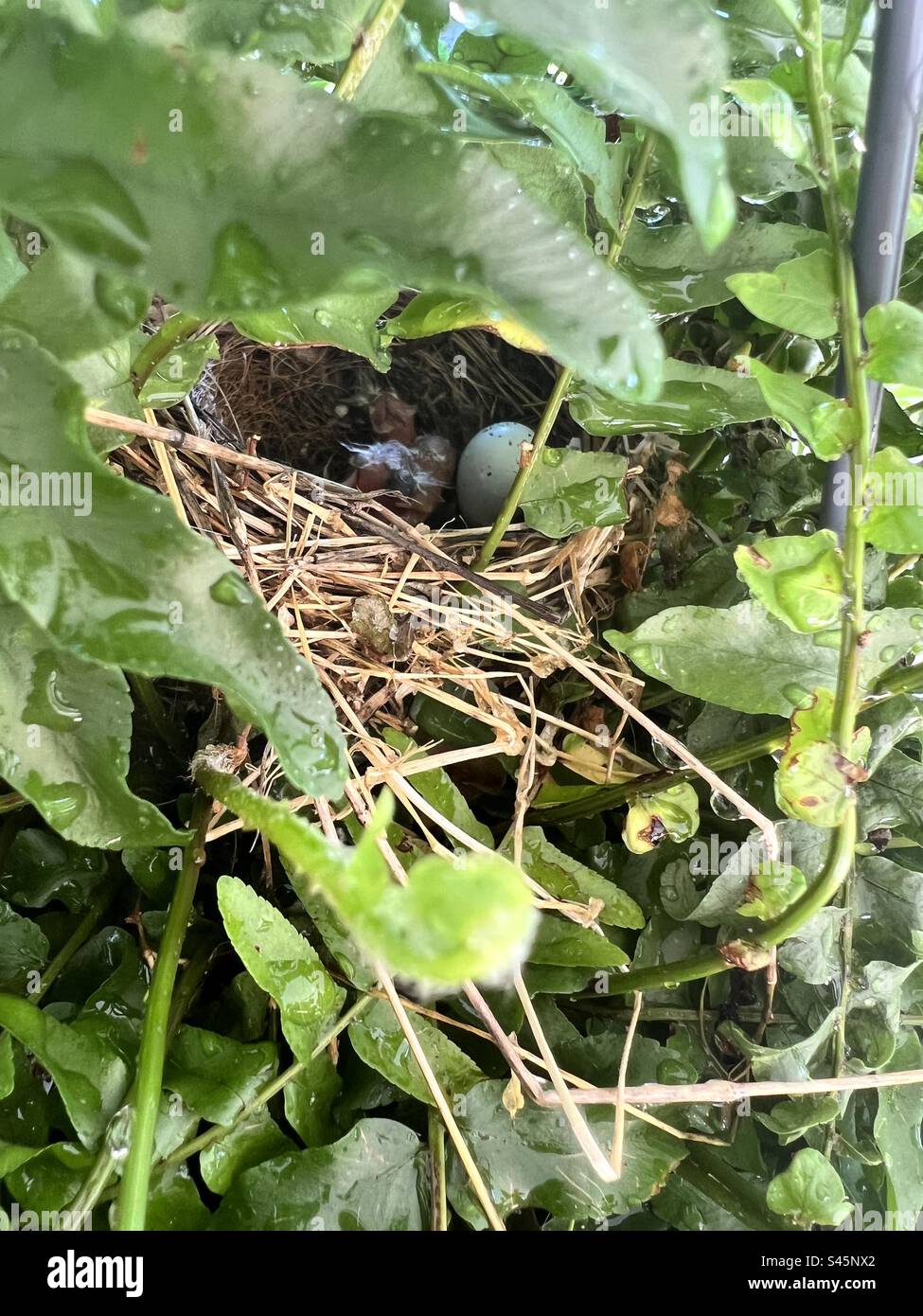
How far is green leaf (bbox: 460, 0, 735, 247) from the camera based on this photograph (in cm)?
21

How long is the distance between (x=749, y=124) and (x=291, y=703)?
39 centimetres

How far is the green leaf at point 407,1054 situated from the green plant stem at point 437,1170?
1cm

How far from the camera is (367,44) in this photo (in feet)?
1.14

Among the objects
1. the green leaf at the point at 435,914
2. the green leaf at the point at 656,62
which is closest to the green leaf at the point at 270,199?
the green leaf at the point at 656,62

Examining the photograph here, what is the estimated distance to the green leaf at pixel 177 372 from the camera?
45 centimetres

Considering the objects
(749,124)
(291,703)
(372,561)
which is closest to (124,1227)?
(291,703)

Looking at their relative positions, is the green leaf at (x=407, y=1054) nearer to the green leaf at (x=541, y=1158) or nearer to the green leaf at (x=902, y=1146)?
the green leaf at (x=541, y=1158)

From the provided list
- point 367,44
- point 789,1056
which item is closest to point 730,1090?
point 789,1056

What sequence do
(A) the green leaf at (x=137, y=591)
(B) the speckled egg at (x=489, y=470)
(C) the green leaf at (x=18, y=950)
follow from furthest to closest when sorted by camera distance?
(B) the speckled egg at (x=489, y=470)
(C) the green leaf at (x=18, y=950)
(A) the green leaf at (x=137, y=591)

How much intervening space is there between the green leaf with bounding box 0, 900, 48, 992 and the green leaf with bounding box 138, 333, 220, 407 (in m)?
0.30

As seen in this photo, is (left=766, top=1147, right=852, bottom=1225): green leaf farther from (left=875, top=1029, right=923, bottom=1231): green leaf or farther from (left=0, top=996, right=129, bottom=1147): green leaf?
(left=0, top=996, right=129, bottom=1147): green leaf

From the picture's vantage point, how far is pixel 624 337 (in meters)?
0.23

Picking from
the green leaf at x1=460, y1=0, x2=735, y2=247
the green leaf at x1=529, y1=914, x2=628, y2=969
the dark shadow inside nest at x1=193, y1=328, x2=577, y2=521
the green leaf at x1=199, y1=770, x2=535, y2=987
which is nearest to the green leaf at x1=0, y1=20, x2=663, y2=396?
the green leaf at x1=460, y1=0, x2=735, y2=247

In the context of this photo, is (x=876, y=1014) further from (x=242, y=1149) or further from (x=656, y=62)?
(x=656, y=62)
